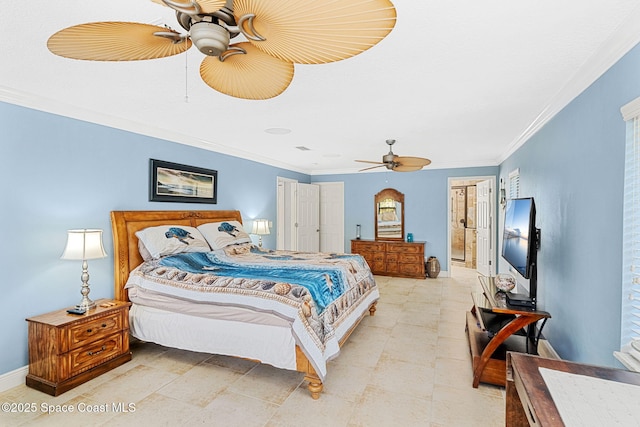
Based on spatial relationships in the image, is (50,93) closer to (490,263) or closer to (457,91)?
(457,91)

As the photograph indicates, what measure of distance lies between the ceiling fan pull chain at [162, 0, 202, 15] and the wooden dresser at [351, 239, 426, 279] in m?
5.91

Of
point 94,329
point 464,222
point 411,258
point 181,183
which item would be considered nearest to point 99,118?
point 181,183

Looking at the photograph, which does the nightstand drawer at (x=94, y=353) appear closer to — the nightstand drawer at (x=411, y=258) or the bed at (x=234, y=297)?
the bed at (x=234, y=297)

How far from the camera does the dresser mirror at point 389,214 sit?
6730mm

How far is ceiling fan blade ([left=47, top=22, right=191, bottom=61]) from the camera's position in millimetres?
1047

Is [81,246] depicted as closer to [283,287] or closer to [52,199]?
[52,199]

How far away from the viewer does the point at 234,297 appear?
101 inches

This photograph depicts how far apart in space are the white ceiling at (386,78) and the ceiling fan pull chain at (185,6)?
804 mm

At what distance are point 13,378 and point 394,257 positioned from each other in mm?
5626

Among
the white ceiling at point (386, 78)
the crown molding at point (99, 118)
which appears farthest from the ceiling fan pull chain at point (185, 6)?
the crown molding at point (99, 118)

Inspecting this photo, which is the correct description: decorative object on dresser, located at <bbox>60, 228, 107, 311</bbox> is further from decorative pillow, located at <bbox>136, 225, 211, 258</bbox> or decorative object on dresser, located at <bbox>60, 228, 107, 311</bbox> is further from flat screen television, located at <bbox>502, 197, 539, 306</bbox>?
flat screen television, located at <bbox>502, 197, 539, 306</bbox>

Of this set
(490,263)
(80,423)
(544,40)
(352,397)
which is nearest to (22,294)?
(80,423)

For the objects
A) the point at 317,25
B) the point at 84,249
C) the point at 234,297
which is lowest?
the point at 234,297

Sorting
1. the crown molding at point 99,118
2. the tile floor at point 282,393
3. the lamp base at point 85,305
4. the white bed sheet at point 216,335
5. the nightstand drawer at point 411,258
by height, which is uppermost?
the crown molding at point 99,118
